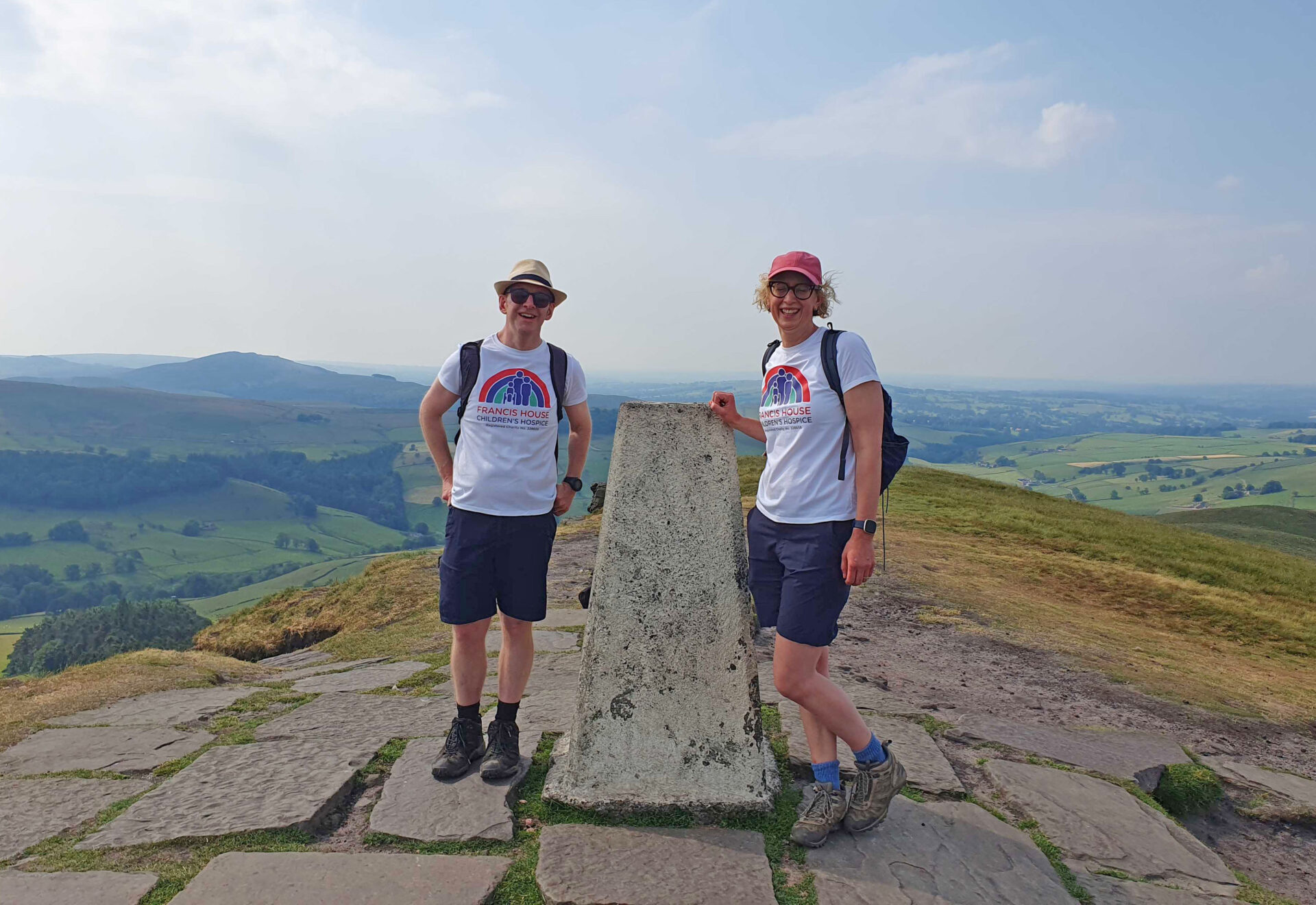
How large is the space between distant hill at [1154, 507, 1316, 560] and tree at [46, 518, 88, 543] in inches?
5500

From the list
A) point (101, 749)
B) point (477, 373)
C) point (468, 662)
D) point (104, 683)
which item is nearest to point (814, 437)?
point (477, 373)

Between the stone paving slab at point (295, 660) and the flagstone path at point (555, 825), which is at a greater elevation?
the flagstone path at point (555, 825)

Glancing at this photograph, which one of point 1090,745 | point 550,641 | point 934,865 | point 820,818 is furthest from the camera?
point 550,641

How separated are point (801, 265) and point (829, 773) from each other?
2596 millimetres

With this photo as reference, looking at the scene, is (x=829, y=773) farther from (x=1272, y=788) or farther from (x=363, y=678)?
(x=363, y=678)

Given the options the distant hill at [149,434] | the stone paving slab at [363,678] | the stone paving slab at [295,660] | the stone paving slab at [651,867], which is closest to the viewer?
the stone paving slab at [651,867]

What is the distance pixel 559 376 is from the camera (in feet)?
14.9

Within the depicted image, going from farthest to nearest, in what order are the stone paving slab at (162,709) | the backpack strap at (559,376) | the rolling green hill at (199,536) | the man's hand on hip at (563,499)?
the rolling green hill at (199,536) < the stone paving slab at (162,709) < the man's hand on hip at (563,499) < the backpack strap at (559,376)

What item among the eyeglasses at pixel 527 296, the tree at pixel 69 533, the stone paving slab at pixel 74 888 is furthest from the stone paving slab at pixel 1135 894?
the tree at pixel 69 533

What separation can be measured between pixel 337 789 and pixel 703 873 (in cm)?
206

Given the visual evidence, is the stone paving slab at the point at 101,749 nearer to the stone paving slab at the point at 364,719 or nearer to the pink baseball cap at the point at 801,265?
the stone paving slab at the point at 364,719

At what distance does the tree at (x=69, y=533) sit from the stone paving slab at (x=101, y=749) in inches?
5538

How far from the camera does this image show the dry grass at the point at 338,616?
991 cm

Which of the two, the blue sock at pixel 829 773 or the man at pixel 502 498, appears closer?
the blue sock at pixel 829 773
